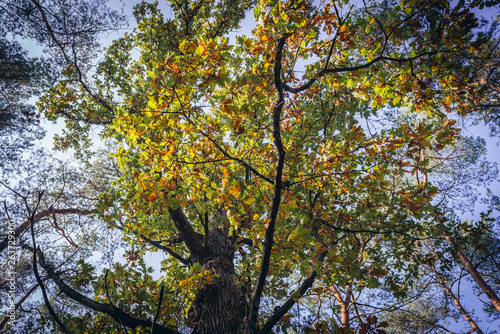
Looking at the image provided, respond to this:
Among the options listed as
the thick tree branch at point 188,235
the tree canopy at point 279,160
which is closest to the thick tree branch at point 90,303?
the tree canopy at point 279,160

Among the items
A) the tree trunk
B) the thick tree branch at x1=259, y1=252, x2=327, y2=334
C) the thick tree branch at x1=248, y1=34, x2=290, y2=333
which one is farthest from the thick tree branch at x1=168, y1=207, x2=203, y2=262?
the thick tree branch at x1=248, y1=34, x2=290, y2=333

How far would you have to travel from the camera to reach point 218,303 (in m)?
3.19

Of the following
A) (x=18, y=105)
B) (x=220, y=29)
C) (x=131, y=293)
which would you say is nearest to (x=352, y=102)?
(x=220, y=29)

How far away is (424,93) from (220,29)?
452 centimetres

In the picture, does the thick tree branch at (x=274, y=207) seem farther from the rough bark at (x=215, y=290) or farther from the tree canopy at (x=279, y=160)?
the rough bark at (x=215, y=290)

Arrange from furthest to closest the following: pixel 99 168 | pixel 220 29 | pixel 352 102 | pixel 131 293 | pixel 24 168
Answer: pixel 99 168 → pixel 24 168 → pixel 220 29 → pixel 352 102 → pixel 131 293

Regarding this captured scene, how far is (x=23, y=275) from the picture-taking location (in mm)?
6168

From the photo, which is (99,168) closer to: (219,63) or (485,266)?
(219,63)

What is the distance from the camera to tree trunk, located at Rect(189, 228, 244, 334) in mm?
2949

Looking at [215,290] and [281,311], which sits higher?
[215,290]

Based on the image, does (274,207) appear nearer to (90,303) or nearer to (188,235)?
(90,303)

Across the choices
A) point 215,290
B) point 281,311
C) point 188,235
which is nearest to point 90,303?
point 215,290

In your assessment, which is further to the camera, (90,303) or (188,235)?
(188,235)

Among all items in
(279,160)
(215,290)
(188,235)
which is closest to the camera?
(279,160)
